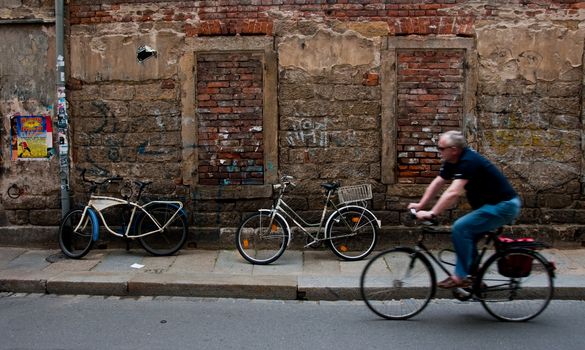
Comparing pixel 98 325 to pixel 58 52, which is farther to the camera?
pixel 58 52

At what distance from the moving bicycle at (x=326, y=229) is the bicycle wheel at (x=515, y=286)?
2.33 metres

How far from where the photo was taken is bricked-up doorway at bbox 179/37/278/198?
7.83 m

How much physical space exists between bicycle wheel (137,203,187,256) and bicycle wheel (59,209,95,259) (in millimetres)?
678

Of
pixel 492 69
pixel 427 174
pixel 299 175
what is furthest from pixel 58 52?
pixel 492 69

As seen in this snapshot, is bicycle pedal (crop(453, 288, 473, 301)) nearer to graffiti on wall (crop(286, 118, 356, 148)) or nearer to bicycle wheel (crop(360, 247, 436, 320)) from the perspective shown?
bicycle wheel (crop(360, 247, 436, 320))

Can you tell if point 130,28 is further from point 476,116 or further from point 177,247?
point 476,116

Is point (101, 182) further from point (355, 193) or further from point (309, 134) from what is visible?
point (355, 193)

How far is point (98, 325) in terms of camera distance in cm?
518

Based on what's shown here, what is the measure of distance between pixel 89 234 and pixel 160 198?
111 centimetres

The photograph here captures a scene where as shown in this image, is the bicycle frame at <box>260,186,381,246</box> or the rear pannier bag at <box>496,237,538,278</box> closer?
the rear pannier bag at <box>496,237,538,278</box>

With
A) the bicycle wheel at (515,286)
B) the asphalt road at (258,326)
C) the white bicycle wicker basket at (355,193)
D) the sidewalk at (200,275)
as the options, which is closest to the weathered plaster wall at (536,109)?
the sidewalk at (200,275)

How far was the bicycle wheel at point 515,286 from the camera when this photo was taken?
5156mm

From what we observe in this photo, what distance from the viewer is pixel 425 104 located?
7.84 metres

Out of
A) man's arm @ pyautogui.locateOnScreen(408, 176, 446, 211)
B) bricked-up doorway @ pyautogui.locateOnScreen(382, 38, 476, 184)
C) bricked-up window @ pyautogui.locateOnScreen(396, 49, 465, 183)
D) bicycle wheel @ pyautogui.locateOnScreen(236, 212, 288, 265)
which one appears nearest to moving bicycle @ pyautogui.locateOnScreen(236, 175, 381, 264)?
bicycle wheel @ pyautogui.locateOnScreen(236, 212, 288, 265)
